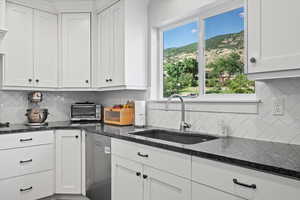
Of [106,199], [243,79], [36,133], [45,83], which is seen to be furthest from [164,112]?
[45,83]

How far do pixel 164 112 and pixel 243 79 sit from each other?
34.7 inches

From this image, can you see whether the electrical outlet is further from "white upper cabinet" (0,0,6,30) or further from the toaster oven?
"white upper cabinet" (0,0,6,30)

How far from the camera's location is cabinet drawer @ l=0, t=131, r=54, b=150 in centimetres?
221

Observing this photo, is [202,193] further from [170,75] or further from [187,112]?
[170,75]

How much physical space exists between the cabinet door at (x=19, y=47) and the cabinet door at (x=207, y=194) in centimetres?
236

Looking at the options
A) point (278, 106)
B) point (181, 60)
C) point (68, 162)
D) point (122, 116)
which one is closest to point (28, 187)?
point (68, 162)

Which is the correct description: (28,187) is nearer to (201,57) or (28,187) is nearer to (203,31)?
(201,57)

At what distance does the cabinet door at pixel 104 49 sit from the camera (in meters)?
2.71

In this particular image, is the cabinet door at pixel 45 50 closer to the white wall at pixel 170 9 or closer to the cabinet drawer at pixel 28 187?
the cabinet drawer at pixel 28 187

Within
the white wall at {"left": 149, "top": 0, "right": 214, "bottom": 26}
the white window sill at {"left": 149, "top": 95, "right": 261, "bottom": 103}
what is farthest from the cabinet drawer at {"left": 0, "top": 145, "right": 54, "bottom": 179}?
the white wall at {"left": 149, "top": 0, "right": 214, "bottom": 26}

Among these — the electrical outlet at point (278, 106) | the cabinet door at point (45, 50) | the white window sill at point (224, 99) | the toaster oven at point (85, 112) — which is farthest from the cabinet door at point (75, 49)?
the electrical outlet at point (278, 106)

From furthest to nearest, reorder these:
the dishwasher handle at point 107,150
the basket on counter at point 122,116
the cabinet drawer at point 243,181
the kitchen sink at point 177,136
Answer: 1. the basket on counter at point 122,116
2. the dishwasher handle at point 107,150
3. the kitchen sink at point 177,136
4. the cabinet drawer at point 243,181

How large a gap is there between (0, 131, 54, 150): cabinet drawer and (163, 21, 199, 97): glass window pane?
143 centimetres

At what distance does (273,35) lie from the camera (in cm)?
129
